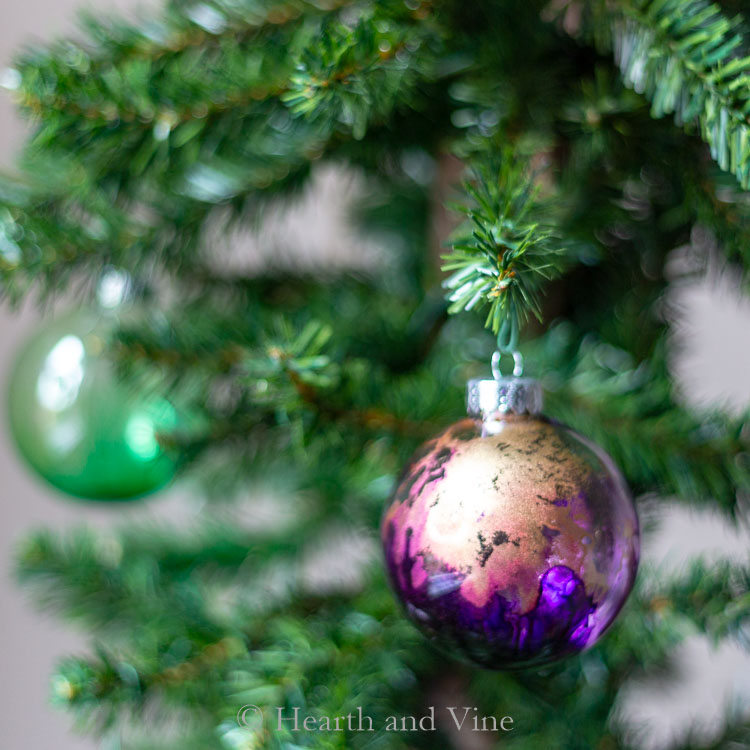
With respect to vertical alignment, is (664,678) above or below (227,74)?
below

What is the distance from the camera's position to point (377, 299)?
0.48 metres

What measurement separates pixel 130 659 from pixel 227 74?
0.89 ft

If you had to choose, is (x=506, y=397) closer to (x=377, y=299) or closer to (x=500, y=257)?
(x=500, y=257)

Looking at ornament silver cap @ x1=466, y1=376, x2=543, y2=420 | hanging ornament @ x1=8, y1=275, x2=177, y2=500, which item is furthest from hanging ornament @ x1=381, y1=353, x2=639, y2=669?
hanging ornament @ x1=8, y1=275, x2=177, y2=500

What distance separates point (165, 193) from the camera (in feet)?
1.33

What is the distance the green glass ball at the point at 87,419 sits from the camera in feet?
1.40

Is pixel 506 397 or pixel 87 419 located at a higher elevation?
pixel 506 397

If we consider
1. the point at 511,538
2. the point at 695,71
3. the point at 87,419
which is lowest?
the point at 87,419

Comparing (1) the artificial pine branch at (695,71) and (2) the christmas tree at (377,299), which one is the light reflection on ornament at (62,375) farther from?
(1) the artificial pine branch at (695,71)

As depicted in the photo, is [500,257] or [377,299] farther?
[377,299]

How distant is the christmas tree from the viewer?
0.30m

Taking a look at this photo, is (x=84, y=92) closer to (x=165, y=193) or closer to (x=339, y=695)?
(x=165, y=193)

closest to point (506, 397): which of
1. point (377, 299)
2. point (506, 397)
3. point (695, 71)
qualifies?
point (506, 397)

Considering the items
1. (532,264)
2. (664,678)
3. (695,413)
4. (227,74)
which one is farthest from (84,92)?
(664,678)
